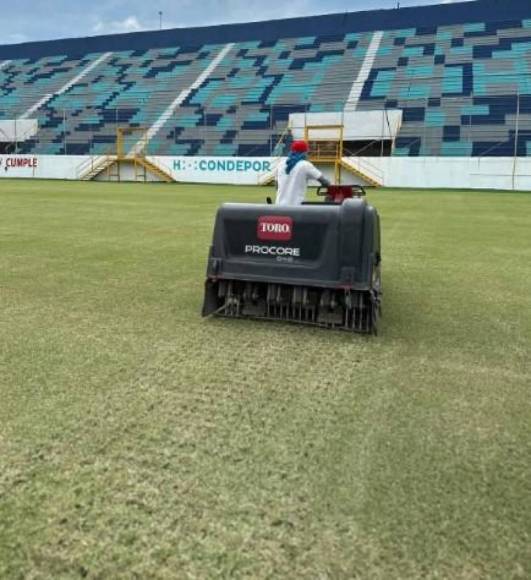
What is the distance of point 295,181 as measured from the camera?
4.62 m

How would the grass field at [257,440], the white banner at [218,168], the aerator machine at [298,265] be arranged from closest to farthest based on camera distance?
1. the grass field at [257,440]
2. the aerator machine at [298,265]
3. the white banner at [218,168]

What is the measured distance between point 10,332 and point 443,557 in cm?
298

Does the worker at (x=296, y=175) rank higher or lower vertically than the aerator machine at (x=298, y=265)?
higher

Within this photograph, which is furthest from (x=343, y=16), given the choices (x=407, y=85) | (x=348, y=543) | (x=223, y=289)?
(x=348, y=543)

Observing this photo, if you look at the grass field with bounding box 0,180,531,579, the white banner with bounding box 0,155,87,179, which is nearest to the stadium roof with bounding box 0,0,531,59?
the white banner with bounding box 0,155,87,179

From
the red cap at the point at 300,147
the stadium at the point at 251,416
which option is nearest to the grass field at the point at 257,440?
the stadium at the point at 251,416

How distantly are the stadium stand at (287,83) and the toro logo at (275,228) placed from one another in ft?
71.4

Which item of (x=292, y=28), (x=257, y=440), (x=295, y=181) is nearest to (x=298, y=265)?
(x=295, y=181)

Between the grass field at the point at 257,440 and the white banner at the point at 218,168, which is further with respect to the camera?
the white banner at the point at 218,168

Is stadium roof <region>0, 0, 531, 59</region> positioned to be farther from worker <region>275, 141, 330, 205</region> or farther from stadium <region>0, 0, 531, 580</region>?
worker <region>275, 141, 330, 205</region>

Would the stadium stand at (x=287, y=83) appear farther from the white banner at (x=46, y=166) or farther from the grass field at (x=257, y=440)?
the grass field at (x=257, y=440)

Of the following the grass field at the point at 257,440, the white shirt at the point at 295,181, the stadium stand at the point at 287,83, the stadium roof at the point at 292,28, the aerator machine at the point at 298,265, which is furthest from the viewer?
the stadium roof at the point at 292,28

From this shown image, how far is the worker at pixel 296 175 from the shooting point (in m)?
4.55

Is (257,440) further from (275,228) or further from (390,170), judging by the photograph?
(390,170)
